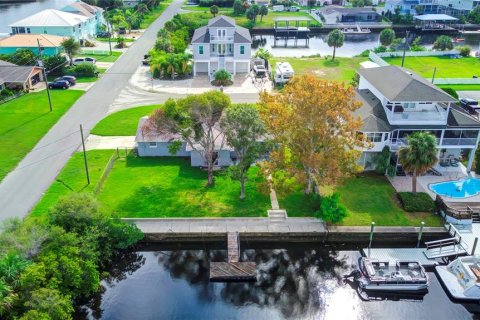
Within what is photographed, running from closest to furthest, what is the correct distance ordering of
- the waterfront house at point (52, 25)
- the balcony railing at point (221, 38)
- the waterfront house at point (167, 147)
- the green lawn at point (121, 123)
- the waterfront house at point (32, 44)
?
the waterfront house at point (167, 147), the green lawn at point (121, 123), the balcony railing at point (221, 38), the waterfront house at point (32, 44), the waterfront house at point (52, 25)

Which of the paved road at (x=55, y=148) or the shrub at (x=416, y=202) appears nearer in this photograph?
the shrub at (x=416, y=202)

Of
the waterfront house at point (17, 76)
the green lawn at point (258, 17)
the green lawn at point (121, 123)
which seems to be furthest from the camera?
the green lawn at point (258, 17)

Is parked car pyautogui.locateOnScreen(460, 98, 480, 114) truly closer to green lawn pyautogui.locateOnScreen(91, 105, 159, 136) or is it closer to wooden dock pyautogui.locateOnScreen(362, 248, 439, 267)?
wooden dock pyautogui.locateOnScreen(362, 248, 439, 267)

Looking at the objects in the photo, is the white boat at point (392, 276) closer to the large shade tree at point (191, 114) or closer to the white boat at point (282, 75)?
the large shade tree at point (191, 114)

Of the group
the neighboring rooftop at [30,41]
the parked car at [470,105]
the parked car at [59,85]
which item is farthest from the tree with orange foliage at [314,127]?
the neighboring rooftop at [30,41]

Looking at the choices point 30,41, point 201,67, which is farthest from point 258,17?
point 30,41

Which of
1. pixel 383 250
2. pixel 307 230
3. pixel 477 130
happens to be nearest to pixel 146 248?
pixel 307 230

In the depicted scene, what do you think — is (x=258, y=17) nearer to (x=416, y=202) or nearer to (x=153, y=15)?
(x=153, y=15)

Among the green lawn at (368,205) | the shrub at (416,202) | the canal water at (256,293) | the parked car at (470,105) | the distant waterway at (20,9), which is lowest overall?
the canal water at (256,293)
